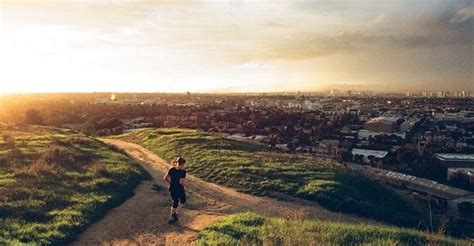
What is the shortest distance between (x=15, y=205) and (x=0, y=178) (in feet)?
11.1

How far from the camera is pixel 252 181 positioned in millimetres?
15688

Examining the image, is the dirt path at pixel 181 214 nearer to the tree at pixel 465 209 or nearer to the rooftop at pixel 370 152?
the tree at pixel 465 209

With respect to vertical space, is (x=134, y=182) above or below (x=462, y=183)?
above

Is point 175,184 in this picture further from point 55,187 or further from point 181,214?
point 55,187

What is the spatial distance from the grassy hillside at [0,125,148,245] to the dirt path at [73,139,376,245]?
20.0 inches

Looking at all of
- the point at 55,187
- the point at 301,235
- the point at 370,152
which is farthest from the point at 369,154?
the point at 301,235

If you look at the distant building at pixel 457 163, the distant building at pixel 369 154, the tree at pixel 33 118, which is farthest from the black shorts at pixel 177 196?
the tree at pixel 33 118

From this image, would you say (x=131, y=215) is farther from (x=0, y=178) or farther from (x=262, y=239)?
(x=0, y=178)

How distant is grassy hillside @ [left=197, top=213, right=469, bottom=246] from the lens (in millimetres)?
8359

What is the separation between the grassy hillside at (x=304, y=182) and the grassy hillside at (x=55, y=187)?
3.08 metres

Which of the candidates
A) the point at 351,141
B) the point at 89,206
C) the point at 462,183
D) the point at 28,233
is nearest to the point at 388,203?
the point at 89,206

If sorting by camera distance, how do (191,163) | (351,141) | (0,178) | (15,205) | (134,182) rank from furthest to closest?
(351,141) < (191,163) < (134,182) < (0,178) < (15,205)

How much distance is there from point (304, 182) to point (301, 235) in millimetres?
7323

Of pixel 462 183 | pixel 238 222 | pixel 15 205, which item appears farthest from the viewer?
pixel 462 183
